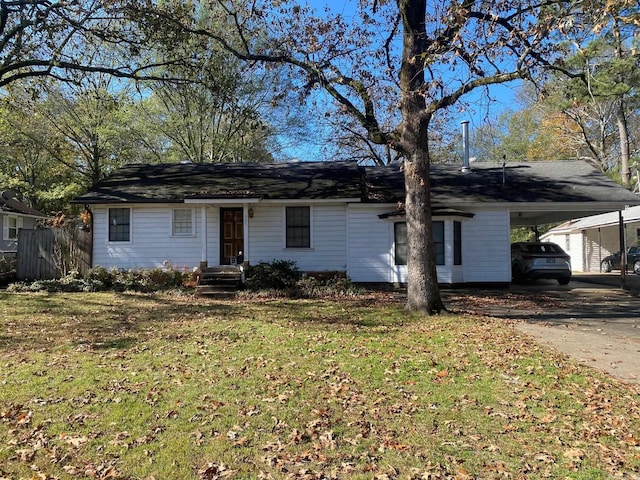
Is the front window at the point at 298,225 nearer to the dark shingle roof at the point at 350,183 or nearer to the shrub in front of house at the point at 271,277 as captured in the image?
the dark shingle roof at the point at 350,183

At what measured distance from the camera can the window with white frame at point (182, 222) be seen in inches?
665

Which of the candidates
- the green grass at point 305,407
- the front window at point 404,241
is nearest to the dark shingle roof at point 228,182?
the front window at point 404,241

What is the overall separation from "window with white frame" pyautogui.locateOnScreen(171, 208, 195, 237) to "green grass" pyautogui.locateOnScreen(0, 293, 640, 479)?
8.65m

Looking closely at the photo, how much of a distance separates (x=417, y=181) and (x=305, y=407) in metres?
6.24

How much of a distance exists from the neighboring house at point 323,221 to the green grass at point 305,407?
7854 mm

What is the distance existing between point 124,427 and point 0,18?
14.6m

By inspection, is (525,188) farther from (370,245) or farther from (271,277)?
(271,277)

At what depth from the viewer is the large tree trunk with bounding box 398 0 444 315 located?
9742 millimetres

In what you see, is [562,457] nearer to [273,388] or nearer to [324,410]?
[324,410]

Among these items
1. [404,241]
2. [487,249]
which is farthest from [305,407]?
[487,249]

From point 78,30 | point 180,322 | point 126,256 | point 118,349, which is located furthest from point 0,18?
point 118,349

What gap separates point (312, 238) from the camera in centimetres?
1666

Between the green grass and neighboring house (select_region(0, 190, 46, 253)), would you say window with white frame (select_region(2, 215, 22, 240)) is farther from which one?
the green grass

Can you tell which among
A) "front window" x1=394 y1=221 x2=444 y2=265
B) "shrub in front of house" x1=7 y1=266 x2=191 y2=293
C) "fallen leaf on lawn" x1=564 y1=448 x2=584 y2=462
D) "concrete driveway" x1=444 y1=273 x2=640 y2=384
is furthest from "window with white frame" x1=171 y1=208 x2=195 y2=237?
"fallen leaf on lawn" x1=564 y1=448 x2=584 y2=462
